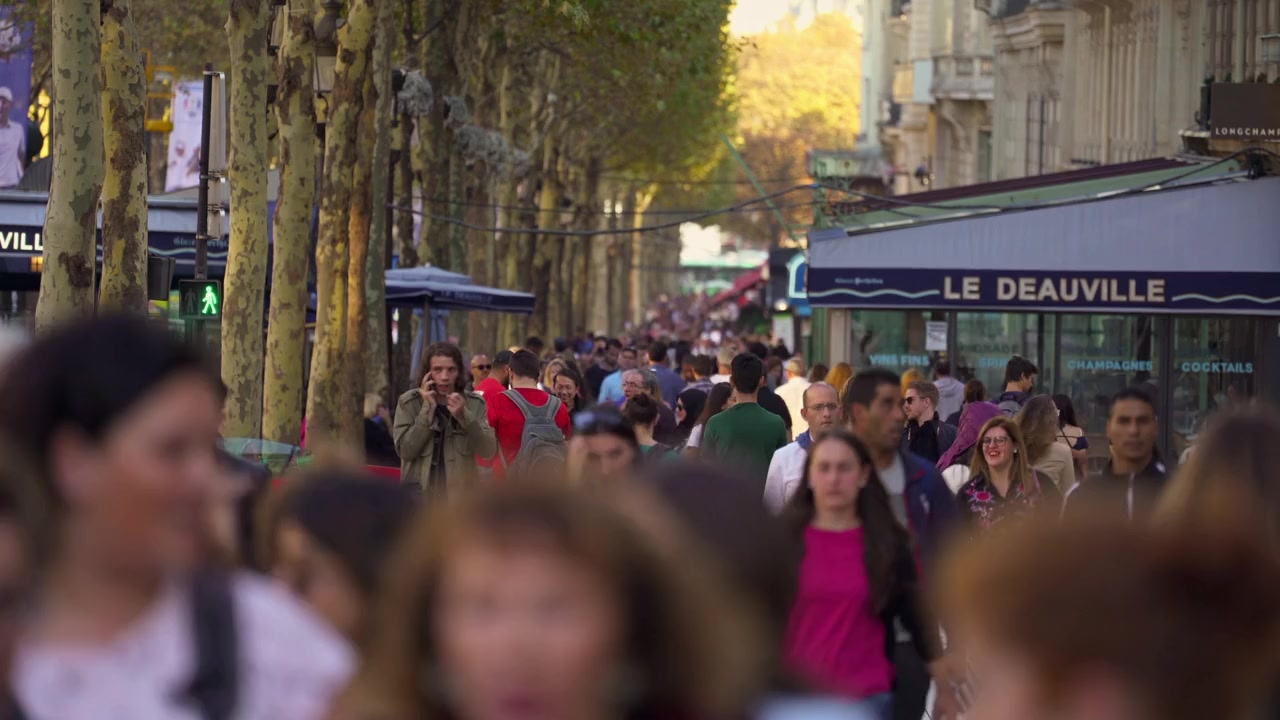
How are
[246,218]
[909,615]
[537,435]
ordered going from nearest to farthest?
[909,615] → [537,435] → [246,218]

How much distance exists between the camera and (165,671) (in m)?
2.93

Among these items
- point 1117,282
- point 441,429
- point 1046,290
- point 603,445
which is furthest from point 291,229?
point 603,445

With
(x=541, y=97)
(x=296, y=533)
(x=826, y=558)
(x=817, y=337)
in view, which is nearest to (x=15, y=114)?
(x=817, y=337)

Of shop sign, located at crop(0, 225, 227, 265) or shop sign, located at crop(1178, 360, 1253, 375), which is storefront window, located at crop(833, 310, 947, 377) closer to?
shop sign, located at crop(1178, 360, 1253, 375)

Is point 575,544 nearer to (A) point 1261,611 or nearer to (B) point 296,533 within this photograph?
(A) point 1261,611

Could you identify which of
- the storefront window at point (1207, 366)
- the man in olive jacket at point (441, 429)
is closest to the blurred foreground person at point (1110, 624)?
the man in olive jacket at point (441, 429)

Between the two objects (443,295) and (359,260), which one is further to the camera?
(443,295)

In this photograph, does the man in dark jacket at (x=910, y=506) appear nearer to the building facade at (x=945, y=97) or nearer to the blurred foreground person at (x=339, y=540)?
the blurred foreground person at (x=339, y=540)

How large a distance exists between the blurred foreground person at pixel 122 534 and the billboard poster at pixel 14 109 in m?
30.1

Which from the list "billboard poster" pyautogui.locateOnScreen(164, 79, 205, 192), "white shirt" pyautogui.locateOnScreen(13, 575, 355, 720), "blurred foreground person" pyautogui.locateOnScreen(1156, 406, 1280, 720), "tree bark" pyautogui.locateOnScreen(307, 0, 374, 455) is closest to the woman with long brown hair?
"blurred foreground person" pyautogui.locateOnScreen(1156, 406, 1280, 720)

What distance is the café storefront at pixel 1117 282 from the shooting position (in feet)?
Answer: 77.6

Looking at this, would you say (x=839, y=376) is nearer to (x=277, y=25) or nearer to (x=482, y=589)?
(x=277, y=25)

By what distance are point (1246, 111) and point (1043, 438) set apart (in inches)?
523

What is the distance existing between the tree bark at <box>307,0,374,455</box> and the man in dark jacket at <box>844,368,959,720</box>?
12634mm
